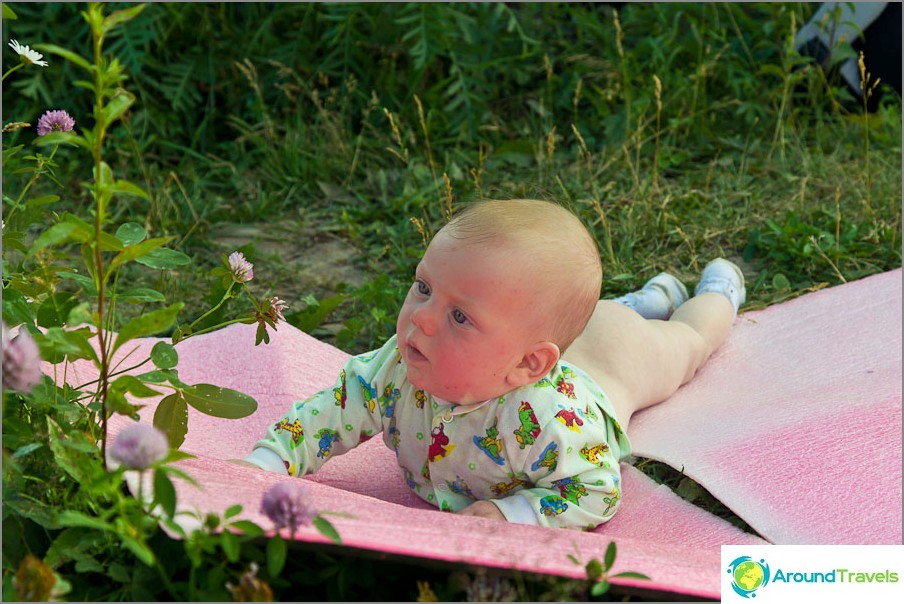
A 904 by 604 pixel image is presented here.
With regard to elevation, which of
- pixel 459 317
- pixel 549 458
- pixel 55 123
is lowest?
pixel 549 458

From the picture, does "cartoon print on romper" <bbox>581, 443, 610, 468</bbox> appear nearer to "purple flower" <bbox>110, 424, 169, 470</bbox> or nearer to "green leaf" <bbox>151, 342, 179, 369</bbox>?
"green leaf" <bbox>151, 342, 179, 369</bbox>

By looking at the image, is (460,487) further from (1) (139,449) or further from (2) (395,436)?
(1) (139,449)

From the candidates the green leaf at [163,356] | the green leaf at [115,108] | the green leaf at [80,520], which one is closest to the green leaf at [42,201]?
the green leaf at [163,356]

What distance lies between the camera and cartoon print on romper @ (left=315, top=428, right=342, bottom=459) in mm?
2111

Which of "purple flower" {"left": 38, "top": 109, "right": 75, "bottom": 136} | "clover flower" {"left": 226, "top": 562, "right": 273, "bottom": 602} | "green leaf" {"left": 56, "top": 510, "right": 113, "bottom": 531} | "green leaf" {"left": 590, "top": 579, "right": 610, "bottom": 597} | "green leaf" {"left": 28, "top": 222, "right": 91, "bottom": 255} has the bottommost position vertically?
"green leaf" {"left": 590, "top": 579, "right": 610, "bottom": 597}

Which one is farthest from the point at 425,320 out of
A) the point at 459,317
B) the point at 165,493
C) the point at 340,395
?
the point at 165,493

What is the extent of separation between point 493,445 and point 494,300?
0.27 metres

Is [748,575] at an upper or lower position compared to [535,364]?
lower

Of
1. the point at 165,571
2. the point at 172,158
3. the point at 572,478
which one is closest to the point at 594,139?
the point at 172,158

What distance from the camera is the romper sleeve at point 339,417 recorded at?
6.87 feet

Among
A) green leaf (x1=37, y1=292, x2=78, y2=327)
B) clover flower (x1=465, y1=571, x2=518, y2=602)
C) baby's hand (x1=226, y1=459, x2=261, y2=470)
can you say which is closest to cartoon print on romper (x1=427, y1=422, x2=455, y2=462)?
baby's hand (x1=226, y1=459, x2=261, y2=470)

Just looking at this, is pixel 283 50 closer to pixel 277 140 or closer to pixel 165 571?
pixel 277 140

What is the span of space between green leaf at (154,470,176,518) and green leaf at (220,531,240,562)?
0.22 ft

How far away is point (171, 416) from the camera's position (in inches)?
69.9
